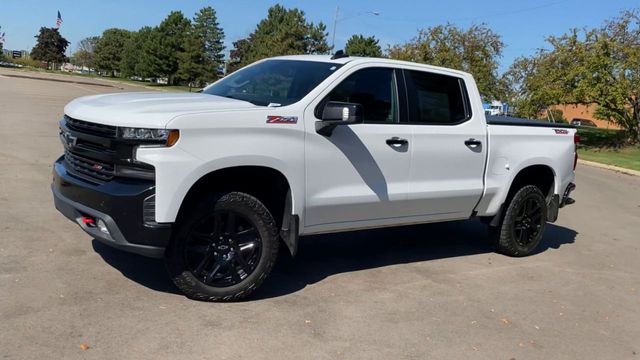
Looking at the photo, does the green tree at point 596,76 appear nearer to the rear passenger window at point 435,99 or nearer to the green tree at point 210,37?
the rear passenger window at point 435,99

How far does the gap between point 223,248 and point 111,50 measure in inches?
4282

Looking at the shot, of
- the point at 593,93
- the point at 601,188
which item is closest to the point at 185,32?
the point at 593,93

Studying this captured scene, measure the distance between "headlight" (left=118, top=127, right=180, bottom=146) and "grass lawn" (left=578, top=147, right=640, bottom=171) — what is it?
18418 millimetres

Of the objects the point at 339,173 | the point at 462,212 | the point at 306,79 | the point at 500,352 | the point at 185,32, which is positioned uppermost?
the point at 185,32

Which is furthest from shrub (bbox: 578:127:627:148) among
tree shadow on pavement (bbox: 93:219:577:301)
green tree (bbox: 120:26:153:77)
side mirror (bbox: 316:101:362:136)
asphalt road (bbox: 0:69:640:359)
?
green tree (bbox: 120:26:153:77)

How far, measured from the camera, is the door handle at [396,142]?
5440mm

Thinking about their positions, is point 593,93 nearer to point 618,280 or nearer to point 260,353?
point 618,280

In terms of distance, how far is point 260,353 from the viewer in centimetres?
396

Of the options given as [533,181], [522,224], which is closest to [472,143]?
[522,224]

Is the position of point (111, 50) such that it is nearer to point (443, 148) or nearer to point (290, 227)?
point (443, 148)

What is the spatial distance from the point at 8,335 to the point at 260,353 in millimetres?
1554

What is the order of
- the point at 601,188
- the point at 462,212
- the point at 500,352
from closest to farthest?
the point at 500,352, the point at 462,212, the point at 601,188

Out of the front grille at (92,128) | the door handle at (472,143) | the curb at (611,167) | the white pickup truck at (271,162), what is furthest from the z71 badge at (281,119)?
the curb at (611,167)

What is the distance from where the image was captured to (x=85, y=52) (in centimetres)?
12294
